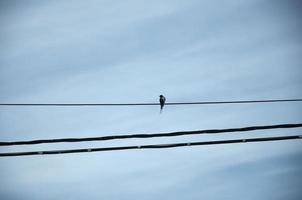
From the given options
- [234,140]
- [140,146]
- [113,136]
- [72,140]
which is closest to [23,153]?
[72,140]

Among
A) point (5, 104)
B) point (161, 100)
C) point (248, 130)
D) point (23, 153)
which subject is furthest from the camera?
point (161, 100)

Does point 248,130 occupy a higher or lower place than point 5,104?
lower

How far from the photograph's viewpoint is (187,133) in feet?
35.2

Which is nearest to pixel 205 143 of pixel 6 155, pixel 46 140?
pixel 46 140

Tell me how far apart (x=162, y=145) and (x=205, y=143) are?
1.22 meters

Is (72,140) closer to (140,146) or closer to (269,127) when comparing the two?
(140,146)

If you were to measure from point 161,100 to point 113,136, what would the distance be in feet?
45.4

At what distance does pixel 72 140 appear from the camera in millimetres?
10781

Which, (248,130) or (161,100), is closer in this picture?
(248,130)

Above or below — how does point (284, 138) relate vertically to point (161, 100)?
below

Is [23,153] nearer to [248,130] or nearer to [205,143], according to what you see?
[205,143]

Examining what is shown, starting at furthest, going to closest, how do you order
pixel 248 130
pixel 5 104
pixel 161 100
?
pixel 161 100, pixel 5 104, pixel 248 130

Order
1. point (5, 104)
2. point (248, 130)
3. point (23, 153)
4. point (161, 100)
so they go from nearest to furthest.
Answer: point (23, 153)
point (248, 130)
point (5, 104)
point (161, 100)

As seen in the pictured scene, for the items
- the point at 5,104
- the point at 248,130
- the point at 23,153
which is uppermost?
the point at 5,104
